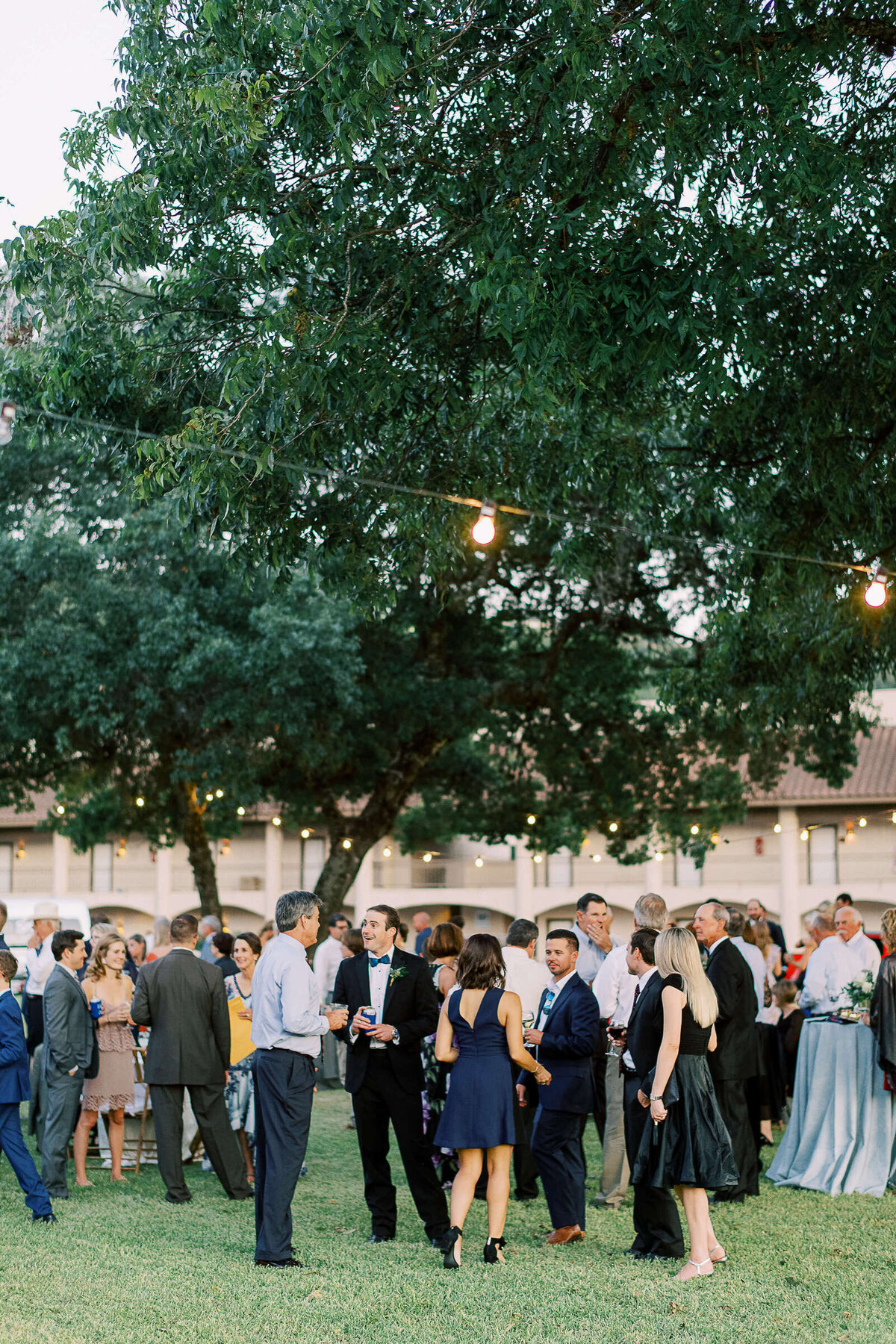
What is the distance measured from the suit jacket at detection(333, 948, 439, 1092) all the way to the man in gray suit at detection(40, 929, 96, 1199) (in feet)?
7.77

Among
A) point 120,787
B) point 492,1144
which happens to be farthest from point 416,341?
point 120,787

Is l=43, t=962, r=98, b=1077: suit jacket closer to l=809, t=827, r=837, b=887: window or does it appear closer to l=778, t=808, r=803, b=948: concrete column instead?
l=778, t=808, r=803, b=948: concrete column

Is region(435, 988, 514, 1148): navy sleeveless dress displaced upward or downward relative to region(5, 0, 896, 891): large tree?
downward

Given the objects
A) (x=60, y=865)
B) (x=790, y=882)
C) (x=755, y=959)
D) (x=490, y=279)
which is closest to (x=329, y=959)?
(x=755, y=959)

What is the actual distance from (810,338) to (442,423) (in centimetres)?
270

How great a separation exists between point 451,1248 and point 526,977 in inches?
A: 86.8

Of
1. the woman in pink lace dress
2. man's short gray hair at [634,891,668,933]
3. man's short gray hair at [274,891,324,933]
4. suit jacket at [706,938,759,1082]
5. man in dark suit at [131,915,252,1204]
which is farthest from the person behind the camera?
the woman in pink lace dress

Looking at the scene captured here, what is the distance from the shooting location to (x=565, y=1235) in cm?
754

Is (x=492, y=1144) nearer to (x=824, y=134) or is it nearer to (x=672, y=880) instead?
(x=824, y=134)

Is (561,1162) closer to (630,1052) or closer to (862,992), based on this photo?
(630,1052)

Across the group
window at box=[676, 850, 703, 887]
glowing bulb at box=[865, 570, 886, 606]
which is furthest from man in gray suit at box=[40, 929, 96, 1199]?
window at box=[676, 850, 703, 887]

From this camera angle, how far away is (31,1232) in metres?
7.63

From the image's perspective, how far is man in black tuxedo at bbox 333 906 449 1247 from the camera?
7.37 meters

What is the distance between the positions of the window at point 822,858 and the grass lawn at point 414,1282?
1441 inches
